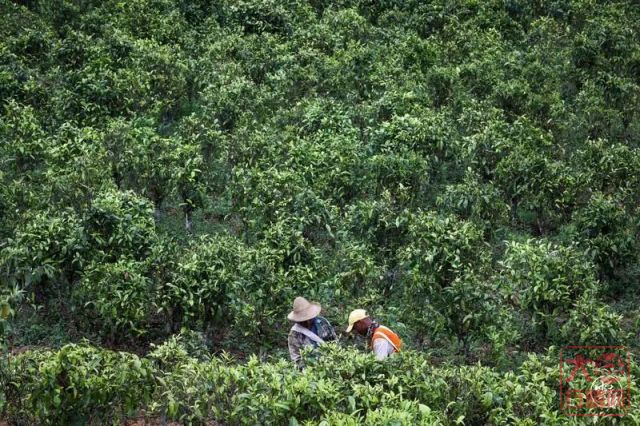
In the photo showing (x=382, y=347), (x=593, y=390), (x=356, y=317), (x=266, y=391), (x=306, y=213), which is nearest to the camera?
(x=266, y=391)

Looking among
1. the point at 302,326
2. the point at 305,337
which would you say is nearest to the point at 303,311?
the point at 302,326

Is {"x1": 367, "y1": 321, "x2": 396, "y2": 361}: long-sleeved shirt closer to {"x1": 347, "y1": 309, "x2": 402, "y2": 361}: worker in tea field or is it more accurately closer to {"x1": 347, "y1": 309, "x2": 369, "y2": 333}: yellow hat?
{"x1": 347, "y1": 309, "x2": 402, "y2": 361}: worker in tea field

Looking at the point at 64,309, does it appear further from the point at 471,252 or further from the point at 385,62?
the point at 385,62

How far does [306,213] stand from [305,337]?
2096 millimetres

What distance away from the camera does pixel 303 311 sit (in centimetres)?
850

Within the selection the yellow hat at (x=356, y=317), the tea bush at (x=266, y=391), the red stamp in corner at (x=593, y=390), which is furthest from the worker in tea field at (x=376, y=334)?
the red stamp in corner at (x=593, y=390)

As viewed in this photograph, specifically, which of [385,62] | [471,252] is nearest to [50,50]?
[385,62]

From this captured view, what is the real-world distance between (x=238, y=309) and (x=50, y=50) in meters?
8.75

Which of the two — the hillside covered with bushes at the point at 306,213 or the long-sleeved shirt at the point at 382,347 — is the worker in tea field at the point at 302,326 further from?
the long-sleeved shirt at the point at 382,347

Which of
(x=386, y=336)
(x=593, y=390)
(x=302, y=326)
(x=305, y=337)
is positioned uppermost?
(x=593, y=390)

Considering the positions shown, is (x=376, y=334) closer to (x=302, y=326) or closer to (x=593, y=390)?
(x=302, y=326)

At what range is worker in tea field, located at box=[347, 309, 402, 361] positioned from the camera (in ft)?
26.9

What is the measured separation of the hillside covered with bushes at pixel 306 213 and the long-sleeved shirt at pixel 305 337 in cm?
38

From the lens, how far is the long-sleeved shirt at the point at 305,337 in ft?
27.7
